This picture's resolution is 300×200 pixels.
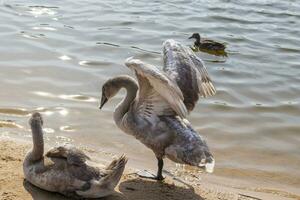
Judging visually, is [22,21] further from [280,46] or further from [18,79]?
[280,46]

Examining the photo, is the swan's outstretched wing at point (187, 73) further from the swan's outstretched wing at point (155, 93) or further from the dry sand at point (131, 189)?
the dry sand at point (131, 189)

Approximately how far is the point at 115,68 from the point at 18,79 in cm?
187

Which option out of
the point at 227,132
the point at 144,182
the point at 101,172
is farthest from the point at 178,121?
the point at 227,132

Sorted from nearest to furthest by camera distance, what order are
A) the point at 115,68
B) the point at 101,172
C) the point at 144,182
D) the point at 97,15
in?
the point at 101,172
the point at 144,182
the point at 115,68
the point at 97,15

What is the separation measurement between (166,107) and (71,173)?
152 centimetres

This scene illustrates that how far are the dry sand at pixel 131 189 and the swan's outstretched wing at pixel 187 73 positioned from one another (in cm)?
109

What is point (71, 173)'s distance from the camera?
5.61m

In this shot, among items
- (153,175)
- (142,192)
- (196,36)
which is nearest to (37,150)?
(142,192)

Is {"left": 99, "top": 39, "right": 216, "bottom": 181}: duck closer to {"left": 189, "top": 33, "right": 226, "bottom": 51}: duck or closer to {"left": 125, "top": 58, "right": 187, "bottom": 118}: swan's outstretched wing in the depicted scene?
{"left": 125, "top": 58, "right": 187, "bottom": 118}: swan's outstretched wing

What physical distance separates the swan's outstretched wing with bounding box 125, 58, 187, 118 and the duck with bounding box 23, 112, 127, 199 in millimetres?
849

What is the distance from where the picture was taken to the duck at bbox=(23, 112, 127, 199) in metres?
5.54

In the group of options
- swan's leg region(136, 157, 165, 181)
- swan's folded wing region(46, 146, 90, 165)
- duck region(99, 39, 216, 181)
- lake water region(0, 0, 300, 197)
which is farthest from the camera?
lake water region(0, 0, 300, 197)

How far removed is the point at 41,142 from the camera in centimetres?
588

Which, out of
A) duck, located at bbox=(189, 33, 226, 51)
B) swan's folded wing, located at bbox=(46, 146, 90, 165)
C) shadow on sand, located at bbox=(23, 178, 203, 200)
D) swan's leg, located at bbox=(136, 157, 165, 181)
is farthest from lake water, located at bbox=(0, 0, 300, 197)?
swan's folded wing, located at bbox=(46, 146, 90, 165)
